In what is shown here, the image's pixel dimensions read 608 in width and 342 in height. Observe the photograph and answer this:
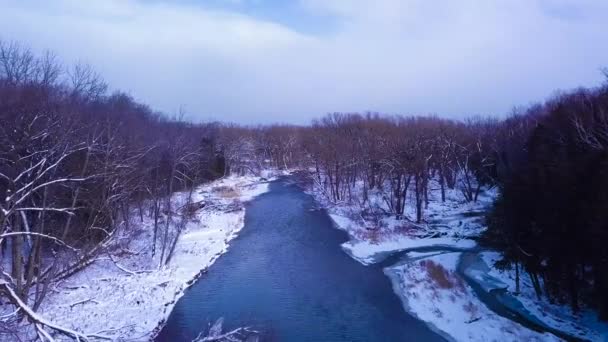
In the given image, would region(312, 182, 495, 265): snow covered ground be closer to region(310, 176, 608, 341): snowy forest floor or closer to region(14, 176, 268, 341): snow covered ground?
region(310, 176, 608, 341): snowy forest floor

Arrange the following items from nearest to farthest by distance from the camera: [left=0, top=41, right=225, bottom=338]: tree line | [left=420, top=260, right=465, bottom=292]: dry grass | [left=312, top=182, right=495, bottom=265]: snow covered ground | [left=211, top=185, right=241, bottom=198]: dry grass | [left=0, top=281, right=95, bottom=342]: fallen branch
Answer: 1. [left=0, top=281, right=95, bottom=342]: fallen branch
2. [left=0, top=41, right=225, bottom=338]: tree line
3. [left=420, top=260, right=465, bottom=292]: dry grass
4. [left=312, top=182, right=495, bottom=265]: snow covered ground
5. [left=211, top=185, right=241, bottom=198]: dry grass

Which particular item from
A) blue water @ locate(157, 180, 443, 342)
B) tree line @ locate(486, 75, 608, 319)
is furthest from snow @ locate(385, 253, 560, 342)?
tree line @ locate(486, 75, 608, 319)

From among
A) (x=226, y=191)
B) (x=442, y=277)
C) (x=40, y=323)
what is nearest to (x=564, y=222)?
(x=442, y=277)

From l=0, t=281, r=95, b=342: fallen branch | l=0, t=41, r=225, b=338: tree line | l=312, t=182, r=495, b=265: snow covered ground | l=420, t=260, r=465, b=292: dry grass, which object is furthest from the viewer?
l=312, t=182, r=495, b=265: snow covered ground

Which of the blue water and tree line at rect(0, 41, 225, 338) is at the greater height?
tree line at rect(0, 41, 225, 338)

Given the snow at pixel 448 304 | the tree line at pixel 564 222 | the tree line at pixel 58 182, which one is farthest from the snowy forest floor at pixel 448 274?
the tree line at pixel 58 182

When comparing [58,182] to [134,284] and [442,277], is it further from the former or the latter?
[442,277]
